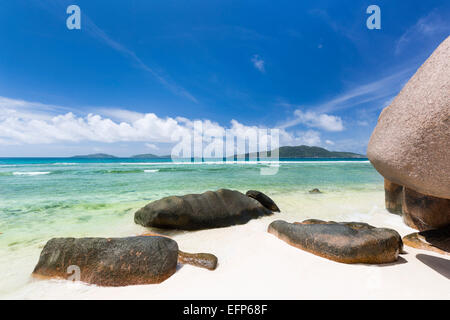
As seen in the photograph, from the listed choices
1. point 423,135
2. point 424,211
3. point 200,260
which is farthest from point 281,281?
point 424,211

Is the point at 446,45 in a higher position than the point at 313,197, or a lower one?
higher

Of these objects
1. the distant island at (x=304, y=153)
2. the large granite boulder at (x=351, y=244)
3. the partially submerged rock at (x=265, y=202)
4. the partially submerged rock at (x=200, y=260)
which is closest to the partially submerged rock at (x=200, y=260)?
the partially submerged rock at (x=200, y=260)

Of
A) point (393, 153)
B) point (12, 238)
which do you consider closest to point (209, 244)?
point (393, 153)

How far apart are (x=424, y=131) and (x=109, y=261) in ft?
15.2

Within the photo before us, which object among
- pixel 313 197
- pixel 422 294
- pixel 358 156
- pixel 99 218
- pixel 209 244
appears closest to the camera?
pixel 422 294

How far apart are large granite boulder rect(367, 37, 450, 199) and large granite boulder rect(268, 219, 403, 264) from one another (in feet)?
3.14

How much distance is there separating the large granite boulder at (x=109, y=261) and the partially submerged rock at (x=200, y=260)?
27 centimetres

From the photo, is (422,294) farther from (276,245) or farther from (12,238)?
(12,238)

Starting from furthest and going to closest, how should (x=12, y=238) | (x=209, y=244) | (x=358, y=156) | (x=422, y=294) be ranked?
1. (x=358, y=156)
2. (x=12, y=238)
3. (x=209, y=244)
4. (x=422, y=294)

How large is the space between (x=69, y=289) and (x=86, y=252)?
0.42 meters

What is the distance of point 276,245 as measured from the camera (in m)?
3.43

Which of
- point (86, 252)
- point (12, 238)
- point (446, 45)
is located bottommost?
point (12, 238)

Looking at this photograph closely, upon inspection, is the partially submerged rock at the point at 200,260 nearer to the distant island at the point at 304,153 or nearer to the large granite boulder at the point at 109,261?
the large granite boulder at the point at 109,261

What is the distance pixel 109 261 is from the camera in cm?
252
